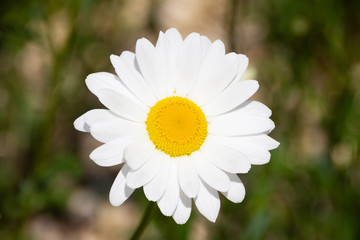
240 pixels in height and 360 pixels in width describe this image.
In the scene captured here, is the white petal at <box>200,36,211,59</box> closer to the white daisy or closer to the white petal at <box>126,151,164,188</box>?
the white daisy

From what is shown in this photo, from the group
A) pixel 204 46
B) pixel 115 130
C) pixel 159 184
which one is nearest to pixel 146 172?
pixel 159 184

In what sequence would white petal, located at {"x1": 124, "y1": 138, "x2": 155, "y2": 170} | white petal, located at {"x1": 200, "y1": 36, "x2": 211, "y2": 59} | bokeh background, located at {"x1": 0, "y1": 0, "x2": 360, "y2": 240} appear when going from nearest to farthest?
white petal, located at {"x1": 124, "y1": 138, "x2": 155, "y2": 170}, white petal, located at {"x1": 200, "y1": 36, "x2": 211, "y2": 59}, bokeh background, located at {"x1": 0, "y1": 0, "x2": 360, "y2": 240}

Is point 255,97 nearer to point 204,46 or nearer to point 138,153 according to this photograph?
point 204,46

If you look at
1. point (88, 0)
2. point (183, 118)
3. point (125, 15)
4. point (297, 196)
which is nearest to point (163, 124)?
point (183, 118)

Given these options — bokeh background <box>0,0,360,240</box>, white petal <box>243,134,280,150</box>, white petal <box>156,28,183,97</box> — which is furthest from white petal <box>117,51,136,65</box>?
bokeh background <box>0,0,360,240</box>

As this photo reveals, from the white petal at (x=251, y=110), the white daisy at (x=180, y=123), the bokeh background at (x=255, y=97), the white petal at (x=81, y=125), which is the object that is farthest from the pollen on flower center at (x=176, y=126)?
the bokeh background at (x=255, y=97)

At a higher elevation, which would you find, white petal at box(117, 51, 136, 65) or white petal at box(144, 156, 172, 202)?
white petal at box(117, 51, 136, 65)

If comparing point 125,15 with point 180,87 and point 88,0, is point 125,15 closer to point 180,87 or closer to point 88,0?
point 88,0
